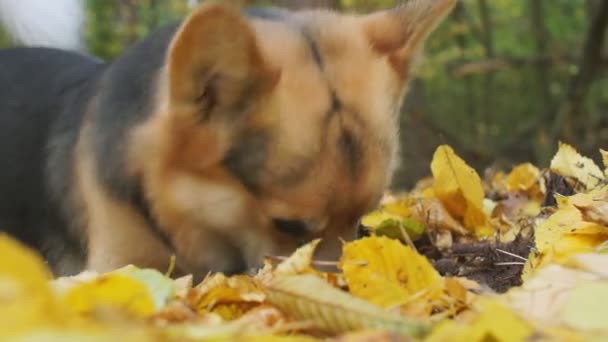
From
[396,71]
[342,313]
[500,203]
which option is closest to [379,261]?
[342,313]

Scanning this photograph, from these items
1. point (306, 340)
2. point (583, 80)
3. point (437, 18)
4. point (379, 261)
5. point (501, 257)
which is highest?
point (437, 18)

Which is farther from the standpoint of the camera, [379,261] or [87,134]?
[87,134]

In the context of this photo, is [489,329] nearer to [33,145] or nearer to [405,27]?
[405,27]

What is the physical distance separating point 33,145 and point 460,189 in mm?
1388

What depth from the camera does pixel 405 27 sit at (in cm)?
257

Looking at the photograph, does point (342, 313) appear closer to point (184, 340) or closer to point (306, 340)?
Answer: point (306, 340)

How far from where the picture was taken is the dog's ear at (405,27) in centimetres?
251

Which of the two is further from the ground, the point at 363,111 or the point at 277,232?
the point at 363,111

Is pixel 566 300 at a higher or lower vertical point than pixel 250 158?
higher

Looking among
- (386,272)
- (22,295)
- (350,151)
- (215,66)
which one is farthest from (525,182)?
(22,295)

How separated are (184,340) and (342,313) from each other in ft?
1.20

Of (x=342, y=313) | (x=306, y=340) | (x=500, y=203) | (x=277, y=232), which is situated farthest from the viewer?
(x=500, y=203)

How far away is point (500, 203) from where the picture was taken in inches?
126

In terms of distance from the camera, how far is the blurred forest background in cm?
721
